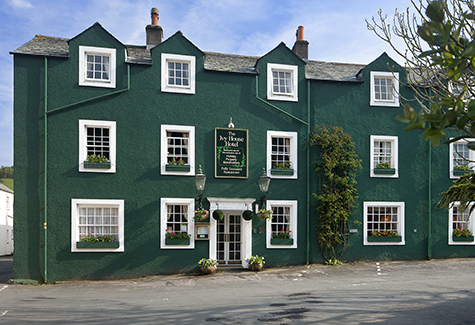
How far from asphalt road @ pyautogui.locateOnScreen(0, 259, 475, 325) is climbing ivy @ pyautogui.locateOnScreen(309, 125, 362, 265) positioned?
1.05 metres

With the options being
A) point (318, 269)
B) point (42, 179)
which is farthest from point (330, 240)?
point (42, 179)

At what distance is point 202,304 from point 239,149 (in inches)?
275

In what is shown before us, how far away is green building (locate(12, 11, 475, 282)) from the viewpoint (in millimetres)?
13430

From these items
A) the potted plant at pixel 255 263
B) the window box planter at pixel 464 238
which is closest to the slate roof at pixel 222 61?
the potted plant at pixel 255 263

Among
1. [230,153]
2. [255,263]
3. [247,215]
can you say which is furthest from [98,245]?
[230,153]

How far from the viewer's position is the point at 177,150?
48.1ft

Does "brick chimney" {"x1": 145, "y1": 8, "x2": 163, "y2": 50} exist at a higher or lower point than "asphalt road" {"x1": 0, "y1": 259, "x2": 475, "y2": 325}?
higher

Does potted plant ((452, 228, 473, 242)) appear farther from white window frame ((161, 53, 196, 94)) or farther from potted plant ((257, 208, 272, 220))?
white window frame ((161, 53, 196, 94))

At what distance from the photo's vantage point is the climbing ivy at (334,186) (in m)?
14.9

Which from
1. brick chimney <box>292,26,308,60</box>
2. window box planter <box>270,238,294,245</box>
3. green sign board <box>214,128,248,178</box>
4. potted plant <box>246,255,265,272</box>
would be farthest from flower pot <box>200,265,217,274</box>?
brick chimney <box>292,26,308,60</box>

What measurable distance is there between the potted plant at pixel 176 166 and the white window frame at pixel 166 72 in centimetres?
271

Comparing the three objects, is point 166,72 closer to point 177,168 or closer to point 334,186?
point 177,168

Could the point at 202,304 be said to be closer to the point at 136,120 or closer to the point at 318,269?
the point at 318,269

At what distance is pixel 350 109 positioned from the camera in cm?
1582
